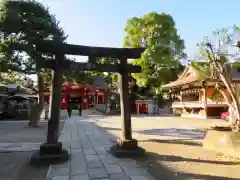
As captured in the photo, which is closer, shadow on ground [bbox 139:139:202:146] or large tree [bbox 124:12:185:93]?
shadow on ground [bbox 139:139:202:146]

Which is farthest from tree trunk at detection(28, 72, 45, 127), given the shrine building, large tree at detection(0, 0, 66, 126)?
the shrine building

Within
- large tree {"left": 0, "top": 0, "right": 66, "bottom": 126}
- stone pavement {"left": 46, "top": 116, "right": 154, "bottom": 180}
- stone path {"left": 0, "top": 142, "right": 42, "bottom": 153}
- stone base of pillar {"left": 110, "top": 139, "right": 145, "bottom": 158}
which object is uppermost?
large tree {"left": 0, "top": 0, "right": 66, "bottom": 126}

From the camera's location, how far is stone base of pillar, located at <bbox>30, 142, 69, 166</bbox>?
6094 mm

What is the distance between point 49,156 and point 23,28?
8447mm

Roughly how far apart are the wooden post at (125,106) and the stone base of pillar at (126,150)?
239 mm

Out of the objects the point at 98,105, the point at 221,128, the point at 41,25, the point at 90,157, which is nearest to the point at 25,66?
the point at 41,25

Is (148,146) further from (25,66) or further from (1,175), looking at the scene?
(25,66)

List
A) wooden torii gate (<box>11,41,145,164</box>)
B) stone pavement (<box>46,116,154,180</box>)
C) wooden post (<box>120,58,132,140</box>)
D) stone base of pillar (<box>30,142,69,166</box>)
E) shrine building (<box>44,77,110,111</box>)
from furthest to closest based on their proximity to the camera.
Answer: shrine building (<box>44,77,110,111</box>)
wooden post (<box>120,58,132,140</box>)
wooden torii gate (<box>11,41,145,164</box>)
stone base of pillar (<box>30,142,69,166</box>)
stone pavement (<box>46,116,154,180</box>)

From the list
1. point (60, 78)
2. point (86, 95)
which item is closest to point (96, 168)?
point (60, 78)

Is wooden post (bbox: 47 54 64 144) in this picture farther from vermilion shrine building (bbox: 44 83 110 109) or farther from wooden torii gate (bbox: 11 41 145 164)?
vermilion shrine building (bbox: 44 83 110 109)

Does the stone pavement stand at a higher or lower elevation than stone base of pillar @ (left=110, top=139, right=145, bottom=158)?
lower

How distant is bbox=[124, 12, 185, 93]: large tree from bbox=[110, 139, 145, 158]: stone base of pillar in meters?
21.3

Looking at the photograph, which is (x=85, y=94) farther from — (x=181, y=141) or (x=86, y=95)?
(x=181, y=141)

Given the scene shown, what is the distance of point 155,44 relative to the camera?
28016 millimetres
